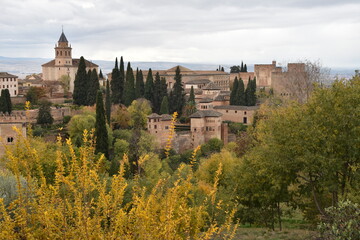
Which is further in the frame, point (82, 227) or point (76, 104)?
point (76, 104)

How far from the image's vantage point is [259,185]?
45.2 feet

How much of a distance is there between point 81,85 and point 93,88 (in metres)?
2.37

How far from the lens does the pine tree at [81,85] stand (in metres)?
41.0

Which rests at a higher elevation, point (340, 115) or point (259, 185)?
point (340, 115)

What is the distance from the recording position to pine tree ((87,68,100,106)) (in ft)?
128

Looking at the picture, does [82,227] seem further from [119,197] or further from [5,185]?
[5,185]

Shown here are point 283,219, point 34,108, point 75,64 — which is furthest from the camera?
point 75,64

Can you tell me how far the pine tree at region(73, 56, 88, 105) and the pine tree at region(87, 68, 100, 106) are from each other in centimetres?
119

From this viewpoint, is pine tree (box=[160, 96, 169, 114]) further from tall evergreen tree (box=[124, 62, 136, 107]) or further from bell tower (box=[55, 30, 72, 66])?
bell tower (box=[55, 30, 72, 66])

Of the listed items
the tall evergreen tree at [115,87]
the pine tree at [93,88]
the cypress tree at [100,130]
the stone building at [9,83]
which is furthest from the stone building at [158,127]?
the stone building at [9,83]

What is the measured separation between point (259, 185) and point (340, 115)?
4.04 m

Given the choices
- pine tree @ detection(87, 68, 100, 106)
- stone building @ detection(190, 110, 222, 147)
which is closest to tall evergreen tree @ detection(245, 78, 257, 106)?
stone building @ detection(190, 110, 222, 147)

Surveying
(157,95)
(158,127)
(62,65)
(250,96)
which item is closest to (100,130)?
(158,127)

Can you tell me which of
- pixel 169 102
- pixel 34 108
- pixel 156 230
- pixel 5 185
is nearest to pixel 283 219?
pixel 5 185
